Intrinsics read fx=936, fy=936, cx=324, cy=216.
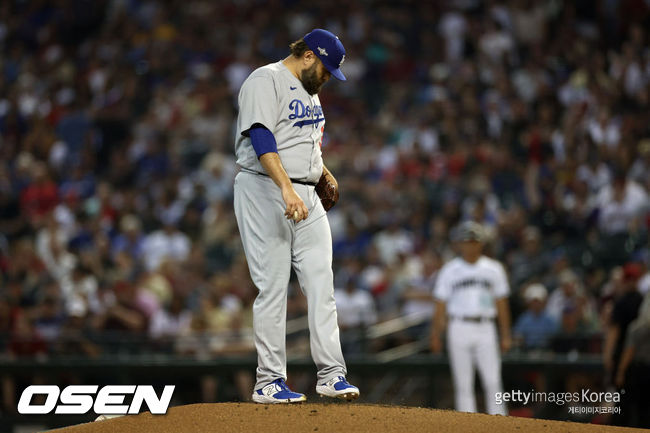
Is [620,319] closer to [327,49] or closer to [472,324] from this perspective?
[472,324]

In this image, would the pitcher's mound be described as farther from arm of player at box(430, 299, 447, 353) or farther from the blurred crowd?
arm of player at box(430, 299, 447, 353)

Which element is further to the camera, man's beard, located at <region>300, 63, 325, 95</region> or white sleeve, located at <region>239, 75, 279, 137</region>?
man's beard, located at <region>300, 63, 325, 95</region>

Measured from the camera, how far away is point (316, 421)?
16.8 feet

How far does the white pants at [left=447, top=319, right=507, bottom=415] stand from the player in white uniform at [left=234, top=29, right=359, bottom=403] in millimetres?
3825

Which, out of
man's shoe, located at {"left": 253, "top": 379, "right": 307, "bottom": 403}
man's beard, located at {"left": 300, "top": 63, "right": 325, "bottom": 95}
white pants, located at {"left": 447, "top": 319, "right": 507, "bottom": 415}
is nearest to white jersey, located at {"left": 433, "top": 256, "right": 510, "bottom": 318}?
white pants, located at {"left": 447, "top": 319, "right": 507, "bottom": 415}

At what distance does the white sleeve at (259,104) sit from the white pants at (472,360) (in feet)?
14.7

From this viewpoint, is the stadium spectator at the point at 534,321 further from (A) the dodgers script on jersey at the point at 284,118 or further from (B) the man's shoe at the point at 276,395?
(A) the dodgers script on jersey at the point at 284,118

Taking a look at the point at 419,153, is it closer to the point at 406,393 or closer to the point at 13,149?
the point at 406,393

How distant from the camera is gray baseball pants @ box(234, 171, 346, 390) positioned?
5531 millimetres

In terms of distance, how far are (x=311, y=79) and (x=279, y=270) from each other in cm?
115

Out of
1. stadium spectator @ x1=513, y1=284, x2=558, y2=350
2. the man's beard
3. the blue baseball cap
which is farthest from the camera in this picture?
stadium spectator @ x1=513, y1=284, x2=558, y2=350

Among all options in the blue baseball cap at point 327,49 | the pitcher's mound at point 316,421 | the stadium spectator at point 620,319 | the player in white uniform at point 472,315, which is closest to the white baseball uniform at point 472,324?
the player in white uniform at point 472,315

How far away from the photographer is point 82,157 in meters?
16.0

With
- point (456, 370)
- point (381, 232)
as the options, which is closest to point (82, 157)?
point (381, 232)
